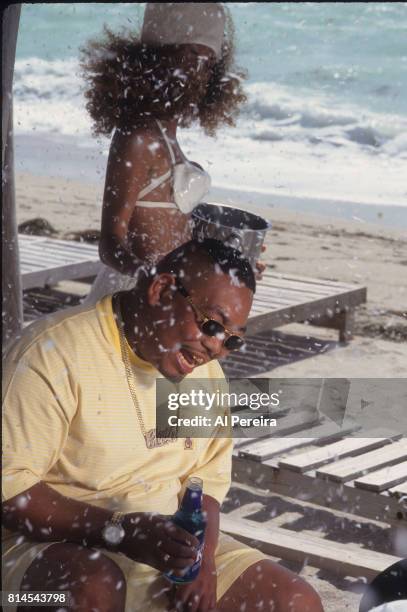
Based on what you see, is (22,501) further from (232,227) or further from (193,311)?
(232,227)

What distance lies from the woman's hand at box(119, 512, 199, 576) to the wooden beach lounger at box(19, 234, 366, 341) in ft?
8.85

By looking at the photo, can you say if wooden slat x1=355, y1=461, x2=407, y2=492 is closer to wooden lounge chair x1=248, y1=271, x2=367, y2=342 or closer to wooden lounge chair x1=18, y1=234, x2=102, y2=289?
wooden lounge chair x1=248, y1=271, x2=367, y2=342

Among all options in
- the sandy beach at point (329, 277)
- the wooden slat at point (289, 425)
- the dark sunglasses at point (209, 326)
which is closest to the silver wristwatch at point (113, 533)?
the dark sunglasses at point (209, 326)

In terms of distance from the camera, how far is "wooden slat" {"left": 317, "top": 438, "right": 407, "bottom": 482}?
274 centimetres

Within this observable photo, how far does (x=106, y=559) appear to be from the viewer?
164 cm

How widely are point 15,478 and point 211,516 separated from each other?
1.28 feet

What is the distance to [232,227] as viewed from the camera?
2.30 metres

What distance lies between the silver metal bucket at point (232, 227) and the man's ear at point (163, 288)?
2.05ft

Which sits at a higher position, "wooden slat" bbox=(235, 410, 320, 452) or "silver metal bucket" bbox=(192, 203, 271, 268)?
"silver metal bucket" bbox=(192, 203, 271, 268)

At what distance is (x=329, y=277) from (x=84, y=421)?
4.96 m

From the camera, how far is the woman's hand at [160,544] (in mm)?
1607

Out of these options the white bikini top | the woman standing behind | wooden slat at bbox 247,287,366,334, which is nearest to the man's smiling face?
the woman standing behind

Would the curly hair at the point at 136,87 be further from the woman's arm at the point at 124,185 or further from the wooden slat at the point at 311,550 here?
the wooden slat at the point at 311,550

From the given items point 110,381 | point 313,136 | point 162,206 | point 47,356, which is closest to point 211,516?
point 110,381
